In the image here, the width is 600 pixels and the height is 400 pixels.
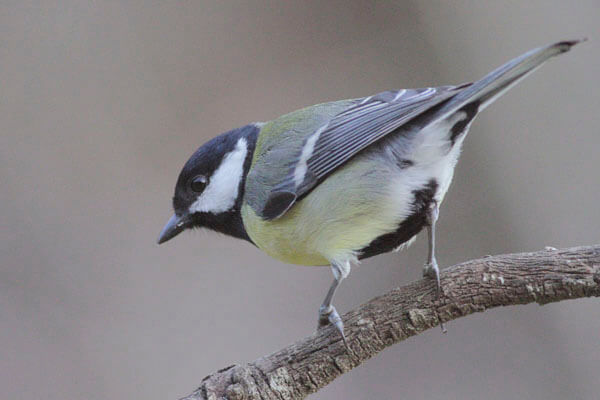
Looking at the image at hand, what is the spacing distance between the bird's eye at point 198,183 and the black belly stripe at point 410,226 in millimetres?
562

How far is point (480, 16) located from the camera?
10.3 feet

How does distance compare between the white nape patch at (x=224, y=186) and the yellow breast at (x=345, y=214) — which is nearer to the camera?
the yellow breast at (x=345, y=214)

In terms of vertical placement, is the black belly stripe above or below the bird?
below

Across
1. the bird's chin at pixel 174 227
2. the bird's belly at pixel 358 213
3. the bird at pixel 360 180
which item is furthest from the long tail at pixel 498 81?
the bird's chin at pixel 174 227

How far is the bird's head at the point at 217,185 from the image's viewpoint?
199cm

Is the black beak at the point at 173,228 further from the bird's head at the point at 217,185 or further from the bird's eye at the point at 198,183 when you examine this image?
the bird's eye at the point at 198,183

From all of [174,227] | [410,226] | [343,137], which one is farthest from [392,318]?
[174,227]

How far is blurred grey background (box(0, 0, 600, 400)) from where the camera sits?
293 centimetres

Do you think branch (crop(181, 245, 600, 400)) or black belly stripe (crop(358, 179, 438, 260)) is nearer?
branch (crop(181, 245, 600, 400))

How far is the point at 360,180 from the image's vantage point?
167cm

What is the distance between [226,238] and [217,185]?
103 centimetres

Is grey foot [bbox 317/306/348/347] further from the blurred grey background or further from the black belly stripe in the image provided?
the blurred grey background

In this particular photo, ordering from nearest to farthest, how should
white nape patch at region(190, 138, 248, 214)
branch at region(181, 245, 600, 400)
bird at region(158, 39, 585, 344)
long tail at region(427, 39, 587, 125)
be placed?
long tail at region(427, 39, 587, 125), branch at region(181, 245, 600, 400), bird at region(158, 39, 585, 344), white nape patch at region(190, 138, 248, 214)

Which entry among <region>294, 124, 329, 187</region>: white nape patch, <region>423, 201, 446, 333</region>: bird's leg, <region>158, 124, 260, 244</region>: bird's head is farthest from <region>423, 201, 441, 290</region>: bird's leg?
<region>158, 124, 260, 244</region>: bird's head
